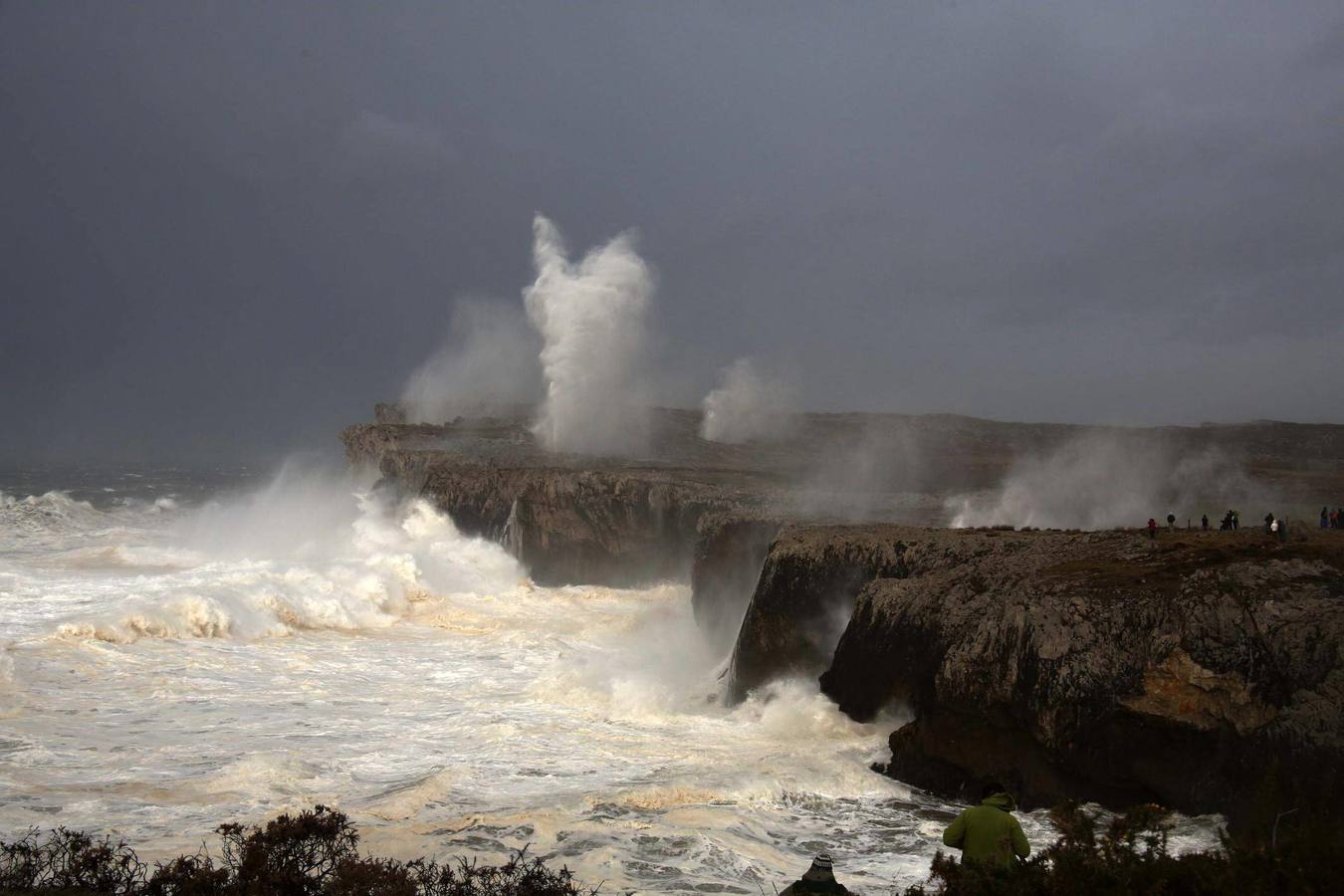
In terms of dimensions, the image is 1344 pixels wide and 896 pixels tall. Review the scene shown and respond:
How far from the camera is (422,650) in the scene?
2314 centimetres

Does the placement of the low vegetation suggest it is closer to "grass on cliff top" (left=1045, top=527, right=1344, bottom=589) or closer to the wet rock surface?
the wet rock surface

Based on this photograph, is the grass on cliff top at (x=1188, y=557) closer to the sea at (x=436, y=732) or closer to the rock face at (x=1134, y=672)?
the rock face at (x=1134, y=672)

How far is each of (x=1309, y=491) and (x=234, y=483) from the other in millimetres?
90144

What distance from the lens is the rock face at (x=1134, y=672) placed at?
10172 mm

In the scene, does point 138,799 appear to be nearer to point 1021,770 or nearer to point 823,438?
point 1021,770

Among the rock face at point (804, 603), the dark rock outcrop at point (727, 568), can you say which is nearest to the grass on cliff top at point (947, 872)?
the rock face at point (804, 603)

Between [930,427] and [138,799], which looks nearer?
[138,799]

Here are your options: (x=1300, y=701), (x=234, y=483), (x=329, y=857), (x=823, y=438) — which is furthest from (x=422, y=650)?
(x=234, y=483)

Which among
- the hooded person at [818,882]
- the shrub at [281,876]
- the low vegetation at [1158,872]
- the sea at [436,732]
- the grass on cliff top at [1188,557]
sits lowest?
the sea at [436,732]

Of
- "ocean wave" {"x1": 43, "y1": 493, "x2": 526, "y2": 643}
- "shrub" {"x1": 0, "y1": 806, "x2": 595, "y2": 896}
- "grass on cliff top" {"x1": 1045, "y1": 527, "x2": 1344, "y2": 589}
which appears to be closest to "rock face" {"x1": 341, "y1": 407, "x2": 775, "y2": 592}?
"ocean wave" {"x1": 43, "y1": 493, "x2": 526, "y2": 643}

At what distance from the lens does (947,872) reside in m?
5.46

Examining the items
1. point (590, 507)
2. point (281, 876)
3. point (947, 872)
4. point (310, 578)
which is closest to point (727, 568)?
point (590, 507)

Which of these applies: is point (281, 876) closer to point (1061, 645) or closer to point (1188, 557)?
point (1061, 645)

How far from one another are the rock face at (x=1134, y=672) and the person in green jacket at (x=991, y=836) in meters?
5.07
